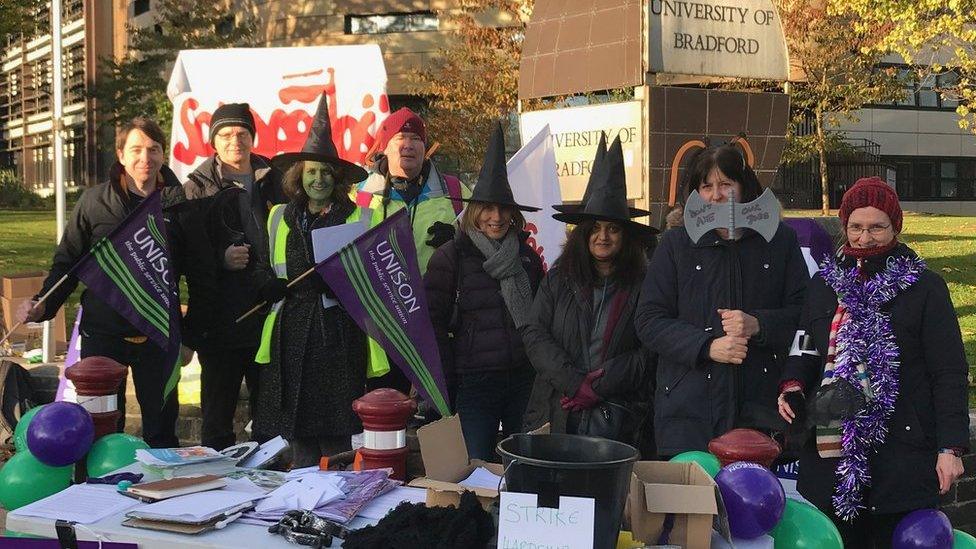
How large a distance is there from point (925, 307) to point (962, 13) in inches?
471

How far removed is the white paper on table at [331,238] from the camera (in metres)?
4.13

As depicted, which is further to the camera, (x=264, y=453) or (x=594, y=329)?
(x=594, y=329)

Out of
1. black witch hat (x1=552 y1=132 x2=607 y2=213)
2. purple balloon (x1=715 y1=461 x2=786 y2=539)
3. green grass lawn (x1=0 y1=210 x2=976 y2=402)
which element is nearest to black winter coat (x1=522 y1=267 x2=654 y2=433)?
black witch hat (x1=552 y1=132 x2=607 y2=213)

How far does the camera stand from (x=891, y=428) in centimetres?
337

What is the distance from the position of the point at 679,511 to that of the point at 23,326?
26.0 feet

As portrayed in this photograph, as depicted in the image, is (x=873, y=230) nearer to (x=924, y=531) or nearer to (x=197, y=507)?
(x=924, y=531)

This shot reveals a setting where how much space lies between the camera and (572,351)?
4.03m

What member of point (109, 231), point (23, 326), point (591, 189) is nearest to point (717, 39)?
point (591, 189)

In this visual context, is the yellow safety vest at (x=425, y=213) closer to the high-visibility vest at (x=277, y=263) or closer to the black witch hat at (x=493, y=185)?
the black witch hat at (x=493, y=185)

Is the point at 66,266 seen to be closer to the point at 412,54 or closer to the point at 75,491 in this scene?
the point at 75,491

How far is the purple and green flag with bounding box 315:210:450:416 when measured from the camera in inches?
155

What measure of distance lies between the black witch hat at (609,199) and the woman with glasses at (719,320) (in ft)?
1.11

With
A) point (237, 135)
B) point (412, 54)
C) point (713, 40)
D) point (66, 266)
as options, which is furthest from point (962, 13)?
point (412, 54)

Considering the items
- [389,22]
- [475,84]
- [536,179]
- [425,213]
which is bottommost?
[425,213]
